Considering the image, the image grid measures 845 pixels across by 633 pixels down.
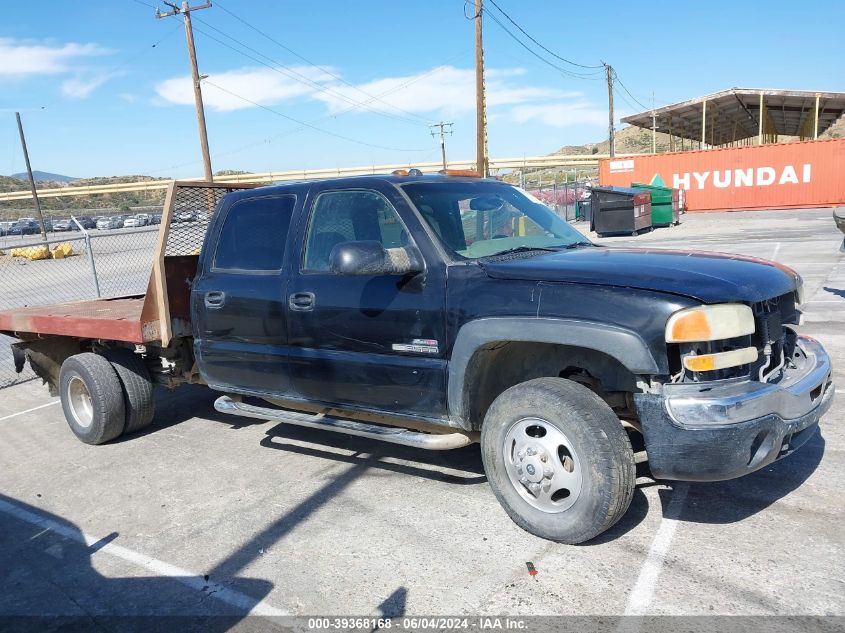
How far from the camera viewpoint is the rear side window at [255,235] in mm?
4566

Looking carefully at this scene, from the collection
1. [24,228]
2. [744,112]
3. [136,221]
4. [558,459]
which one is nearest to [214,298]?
[558,459]

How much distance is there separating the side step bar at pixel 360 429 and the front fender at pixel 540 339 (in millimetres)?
130

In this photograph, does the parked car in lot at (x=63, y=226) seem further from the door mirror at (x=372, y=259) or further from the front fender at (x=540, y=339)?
the front fender at (x=540, y=339)

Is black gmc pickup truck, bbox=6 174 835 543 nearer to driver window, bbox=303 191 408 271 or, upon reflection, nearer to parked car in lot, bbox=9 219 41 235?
driver window, bbox=303 191 408 271

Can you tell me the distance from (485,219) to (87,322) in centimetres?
336

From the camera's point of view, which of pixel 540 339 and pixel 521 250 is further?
pixel 521 250

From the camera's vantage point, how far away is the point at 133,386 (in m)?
5.71

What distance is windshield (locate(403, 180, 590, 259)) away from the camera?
3982mm

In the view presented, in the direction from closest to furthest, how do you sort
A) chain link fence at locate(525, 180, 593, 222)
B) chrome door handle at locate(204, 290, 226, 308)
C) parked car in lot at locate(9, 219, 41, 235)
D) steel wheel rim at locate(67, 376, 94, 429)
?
chrome door handle at locate(204, 290, 226, 308)
steel wheel rim at locate(67, 376, 94, 429)
chain link fence at locate(525, 180, 593, 222)
parked car in lot at locate(9, 219, 41, 235)

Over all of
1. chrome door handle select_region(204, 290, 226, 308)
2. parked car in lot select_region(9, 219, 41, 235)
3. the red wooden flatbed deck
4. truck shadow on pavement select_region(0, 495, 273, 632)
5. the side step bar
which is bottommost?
truck shadow on pavement select_region(0, 495, 273, 632)

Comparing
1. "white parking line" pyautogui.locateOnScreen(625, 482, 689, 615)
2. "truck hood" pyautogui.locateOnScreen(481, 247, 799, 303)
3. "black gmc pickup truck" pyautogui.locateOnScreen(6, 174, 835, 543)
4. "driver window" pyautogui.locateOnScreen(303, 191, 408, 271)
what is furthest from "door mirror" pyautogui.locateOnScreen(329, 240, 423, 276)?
"white parking line" pyautogui.locateOnScreen(625, 482, 689, 615)

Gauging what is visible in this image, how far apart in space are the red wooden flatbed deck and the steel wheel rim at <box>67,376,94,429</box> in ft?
1.50

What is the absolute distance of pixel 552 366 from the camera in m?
3.70

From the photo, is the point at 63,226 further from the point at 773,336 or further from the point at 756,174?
the point at 773,336
